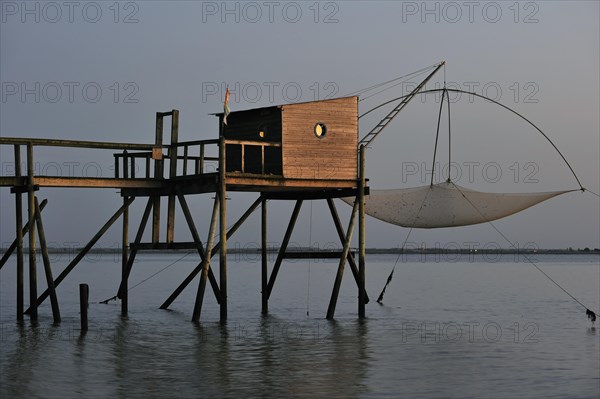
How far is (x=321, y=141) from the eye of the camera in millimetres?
31500

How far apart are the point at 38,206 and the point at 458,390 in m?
14.5

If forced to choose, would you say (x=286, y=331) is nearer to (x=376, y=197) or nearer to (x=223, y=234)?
(x=223, y=234)

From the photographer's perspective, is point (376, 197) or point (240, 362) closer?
point (240, 362)

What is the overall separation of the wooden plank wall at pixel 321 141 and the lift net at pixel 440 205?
3.64 m

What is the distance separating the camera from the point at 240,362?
24781mm

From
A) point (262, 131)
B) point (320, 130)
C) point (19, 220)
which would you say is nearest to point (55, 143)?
point (19, 220)

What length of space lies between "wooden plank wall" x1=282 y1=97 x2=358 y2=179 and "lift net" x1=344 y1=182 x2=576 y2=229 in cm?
364

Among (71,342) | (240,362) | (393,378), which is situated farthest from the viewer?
(71,342)

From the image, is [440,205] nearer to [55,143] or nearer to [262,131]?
[262,131]

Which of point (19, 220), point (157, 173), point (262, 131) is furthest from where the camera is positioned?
point (157, 173)

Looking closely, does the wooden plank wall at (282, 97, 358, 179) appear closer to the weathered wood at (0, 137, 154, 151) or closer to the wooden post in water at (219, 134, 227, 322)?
the wooden post in water at (219, 134, 227, 322)

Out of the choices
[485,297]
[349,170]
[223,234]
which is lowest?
[485,297]

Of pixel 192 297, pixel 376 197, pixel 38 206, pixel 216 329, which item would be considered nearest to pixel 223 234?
pixel 216 329

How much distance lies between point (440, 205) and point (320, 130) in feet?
20.3
